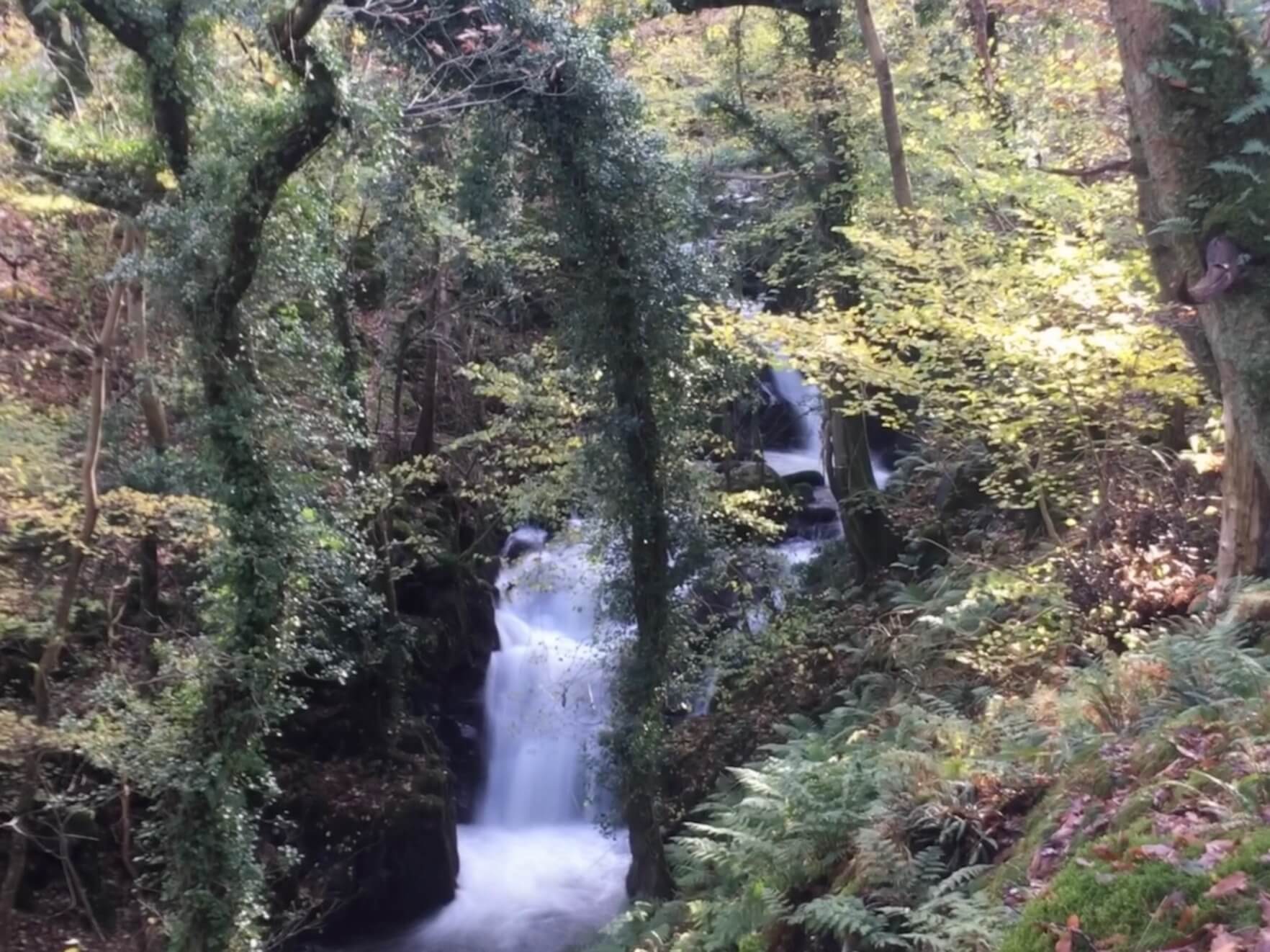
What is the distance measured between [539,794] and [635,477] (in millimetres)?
6402

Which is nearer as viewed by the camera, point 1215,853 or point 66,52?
point 1215,853

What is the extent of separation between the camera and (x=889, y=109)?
37.7ft

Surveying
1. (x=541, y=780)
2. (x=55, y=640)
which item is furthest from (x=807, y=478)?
(x=55, y=640)

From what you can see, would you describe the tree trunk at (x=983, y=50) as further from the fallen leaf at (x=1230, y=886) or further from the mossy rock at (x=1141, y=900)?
the fallen leaf at (x=1230, y=886)

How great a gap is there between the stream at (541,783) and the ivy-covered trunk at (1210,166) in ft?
24.9

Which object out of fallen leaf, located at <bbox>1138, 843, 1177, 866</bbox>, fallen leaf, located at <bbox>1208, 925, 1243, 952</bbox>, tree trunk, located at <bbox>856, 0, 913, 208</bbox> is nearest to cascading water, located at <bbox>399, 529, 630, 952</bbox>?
tree trunk, located at <bbox>856, 0, 913, 208</bbox>

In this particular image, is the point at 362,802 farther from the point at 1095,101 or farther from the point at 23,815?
the point at 1095,101

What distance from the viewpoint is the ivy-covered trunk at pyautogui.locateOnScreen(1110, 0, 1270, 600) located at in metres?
5.83

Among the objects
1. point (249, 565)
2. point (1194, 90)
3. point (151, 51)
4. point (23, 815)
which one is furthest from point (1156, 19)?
point (23, 815)

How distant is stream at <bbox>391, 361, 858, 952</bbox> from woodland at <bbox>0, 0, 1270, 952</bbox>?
94 millimetres

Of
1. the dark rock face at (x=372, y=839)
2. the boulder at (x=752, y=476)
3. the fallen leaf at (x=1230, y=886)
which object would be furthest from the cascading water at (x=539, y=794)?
the fallen leaf at (x=1230, y=886)

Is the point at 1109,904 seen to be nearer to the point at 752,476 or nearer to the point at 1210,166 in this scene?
the point at 1210,166

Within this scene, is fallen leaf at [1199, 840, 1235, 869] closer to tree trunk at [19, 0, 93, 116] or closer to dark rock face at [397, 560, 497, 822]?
tree trunk at [19, 0, 93, 116]

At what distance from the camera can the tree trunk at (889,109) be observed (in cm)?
1146
